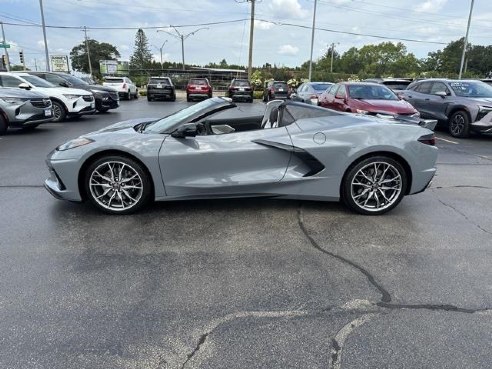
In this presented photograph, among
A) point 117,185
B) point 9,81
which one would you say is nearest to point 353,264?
point 117,185

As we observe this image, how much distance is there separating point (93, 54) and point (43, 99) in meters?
102

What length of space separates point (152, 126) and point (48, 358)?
2978 mm

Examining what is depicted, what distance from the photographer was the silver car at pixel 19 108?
9.98 meters

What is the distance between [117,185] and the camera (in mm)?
4344

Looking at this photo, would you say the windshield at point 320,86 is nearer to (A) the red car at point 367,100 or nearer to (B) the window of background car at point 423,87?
→ (B) the window of background car at point 423,87

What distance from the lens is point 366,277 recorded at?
3.18m

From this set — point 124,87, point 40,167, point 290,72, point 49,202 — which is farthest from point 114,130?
point 290,72

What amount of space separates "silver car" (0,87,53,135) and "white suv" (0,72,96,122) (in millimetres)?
2181

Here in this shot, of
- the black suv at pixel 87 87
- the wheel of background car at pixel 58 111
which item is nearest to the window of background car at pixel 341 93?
the wheel of background car at pixel 58 111

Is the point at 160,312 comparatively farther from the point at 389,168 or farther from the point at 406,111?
the point at 406,111

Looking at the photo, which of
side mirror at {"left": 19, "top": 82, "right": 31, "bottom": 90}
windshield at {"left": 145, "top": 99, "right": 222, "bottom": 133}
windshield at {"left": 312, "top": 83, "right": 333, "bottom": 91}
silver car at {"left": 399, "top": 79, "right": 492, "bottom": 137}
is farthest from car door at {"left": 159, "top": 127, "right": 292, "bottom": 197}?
windshield at {"left": 312, "top": 83, "right": 333, "bottom": 91}

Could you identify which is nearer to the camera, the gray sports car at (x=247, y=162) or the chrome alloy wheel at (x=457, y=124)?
the gray sports car at (x=247, y=162)

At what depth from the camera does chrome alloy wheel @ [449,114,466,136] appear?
10.8 m

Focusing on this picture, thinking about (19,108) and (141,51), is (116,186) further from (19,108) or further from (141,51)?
(141,51)
